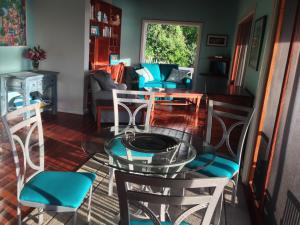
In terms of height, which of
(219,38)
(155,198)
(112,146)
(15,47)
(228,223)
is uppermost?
(219,38)

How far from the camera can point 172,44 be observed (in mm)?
8195

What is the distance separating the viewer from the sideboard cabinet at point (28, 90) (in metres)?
3.93

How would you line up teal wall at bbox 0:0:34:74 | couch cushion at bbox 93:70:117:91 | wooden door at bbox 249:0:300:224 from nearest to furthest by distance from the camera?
wooden door at bbox 249:0:300:224
teal wall at bbox 0:0:34:74
couch cushion at bbox 93:70:117:91

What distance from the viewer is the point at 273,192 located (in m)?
2.03

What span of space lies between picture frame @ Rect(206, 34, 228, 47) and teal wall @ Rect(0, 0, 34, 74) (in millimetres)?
4615

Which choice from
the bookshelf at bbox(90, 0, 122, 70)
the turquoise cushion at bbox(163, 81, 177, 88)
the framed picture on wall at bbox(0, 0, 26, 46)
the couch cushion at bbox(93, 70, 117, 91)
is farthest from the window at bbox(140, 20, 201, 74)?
the framed picture on wall at bbox(0, 0, 26, 46)

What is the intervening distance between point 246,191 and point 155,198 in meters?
1.90

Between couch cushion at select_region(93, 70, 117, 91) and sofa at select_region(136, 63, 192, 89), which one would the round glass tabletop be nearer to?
couch cushion at select_region(93, 70, 117, 91)

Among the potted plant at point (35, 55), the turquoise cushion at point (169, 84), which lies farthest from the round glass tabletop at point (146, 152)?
the turquoise cushion at point (169, 84)

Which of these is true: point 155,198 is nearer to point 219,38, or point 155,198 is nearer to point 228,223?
point 228,223

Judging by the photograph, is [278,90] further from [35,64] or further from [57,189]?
[35,64]

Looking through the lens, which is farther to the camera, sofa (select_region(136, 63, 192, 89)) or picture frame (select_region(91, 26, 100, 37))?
sofa (select_region(136, 63, 192, 89))

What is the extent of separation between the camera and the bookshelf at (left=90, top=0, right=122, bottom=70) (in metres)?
5.62


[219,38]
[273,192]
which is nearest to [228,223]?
[273,192]
